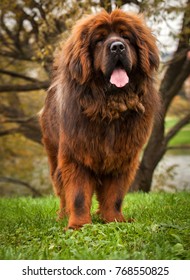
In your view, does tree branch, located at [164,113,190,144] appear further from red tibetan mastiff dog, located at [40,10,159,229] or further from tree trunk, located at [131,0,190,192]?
red tibetan mastiff dog, located at [40,10,159,229]

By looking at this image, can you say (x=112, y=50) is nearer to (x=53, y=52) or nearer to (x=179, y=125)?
(x=53, y=52)

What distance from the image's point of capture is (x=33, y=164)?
2205cm

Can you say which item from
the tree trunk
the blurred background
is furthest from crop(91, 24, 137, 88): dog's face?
the tree trunk

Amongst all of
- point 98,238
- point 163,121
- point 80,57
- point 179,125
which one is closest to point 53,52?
point 163,121

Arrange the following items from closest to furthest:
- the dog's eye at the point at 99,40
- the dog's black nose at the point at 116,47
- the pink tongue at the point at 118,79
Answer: the dog's black nose at the point at 116,47
the pink tongue at the point at 118,79
the dog's eye at the point at 99,40

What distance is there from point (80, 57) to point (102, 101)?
1.59 ft

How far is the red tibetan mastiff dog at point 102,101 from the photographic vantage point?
521 centimetres

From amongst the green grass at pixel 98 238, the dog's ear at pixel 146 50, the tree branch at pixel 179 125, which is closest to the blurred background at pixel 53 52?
the tree branch at pixel 179 125

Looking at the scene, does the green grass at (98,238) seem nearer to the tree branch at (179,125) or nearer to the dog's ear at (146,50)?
the dog's ear at (146,50)

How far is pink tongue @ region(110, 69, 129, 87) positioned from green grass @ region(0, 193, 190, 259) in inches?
51.5

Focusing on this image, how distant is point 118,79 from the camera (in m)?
5.12
